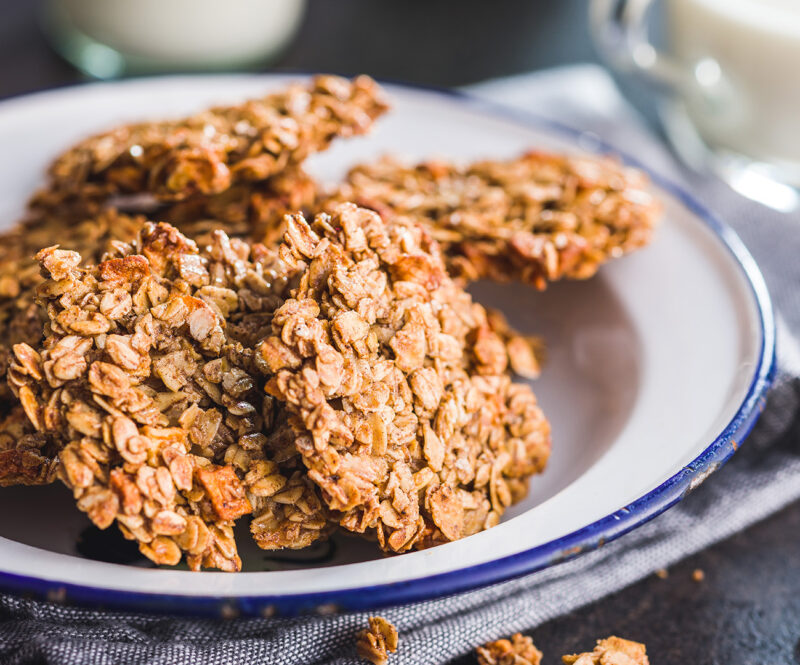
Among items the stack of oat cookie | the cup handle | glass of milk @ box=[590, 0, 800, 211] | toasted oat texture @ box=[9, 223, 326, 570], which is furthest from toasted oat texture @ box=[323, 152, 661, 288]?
the cup handle

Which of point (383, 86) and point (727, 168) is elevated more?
point (383, 86)

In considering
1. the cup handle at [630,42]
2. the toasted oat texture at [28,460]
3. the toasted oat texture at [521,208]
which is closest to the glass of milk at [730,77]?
the cup handle at [630,42]

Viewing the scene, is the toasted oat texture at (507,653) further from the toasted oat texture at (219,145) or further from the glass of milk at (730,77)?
the glass of milk at (730,77)

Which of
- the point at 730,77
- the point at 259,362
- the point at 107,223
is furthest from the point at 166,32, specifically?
the point at 259,362

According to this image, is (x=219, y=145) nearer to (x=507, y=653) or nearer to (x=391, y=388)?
(x=391, y=388)

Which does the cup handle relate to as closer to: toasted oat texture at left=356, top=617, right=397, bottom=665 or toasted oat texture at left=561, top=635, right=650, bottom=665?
toasted oat texture at left=561, top=635, right=650, bottom=665

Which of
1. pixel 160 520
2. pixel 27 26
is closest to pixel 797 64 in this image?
pixel 160 520

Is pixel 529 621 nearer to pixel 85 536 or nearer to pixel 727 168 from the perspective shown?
pixel 85 536
